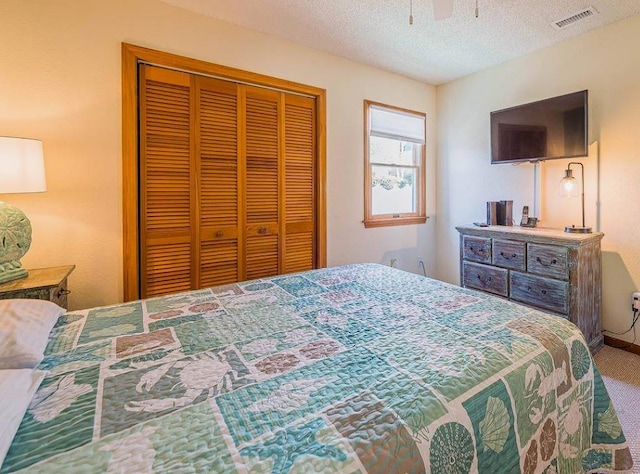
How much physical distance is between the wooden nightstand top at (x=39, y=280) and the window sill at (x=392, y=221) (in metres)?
2.62

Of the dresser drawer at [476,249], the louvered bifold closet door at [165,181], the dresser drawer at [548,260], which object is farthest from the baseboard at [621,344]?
the louvered bifold closet door at [165,181]

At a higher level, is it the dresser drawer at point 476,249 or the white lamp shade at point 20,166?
the white lamp shade at point 20,166

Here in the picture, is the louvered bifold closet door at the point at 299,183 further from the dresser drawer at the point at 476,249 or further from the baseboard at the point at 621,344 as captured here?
the baseboard at the point at 621,344

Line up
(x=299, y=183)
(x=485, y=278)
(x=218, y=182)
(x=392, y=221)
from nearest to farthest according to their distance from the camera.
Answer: (x=218, y=182), (x=485, y=278), (x=299, y=183), (x=392, y=221)

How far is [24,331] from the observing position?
41.8 inches

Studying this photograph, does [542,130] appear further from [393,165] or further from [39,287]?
[39,287]

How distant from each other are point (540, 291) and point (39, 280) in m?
3.44

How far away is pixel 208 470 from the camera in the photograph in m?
0.62

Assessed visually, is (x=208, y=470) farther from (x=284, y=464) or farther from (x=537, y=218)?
(x=537, y=218)

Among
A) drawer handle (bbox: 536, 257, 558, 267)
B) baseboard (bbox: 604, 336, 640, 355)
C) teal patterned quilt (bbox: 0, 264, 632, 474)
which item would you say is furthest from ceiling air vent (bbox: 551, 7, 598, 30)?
baseboard (bbox: 604, 336, 640, 355)

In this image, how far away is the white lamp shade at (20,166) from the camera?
1639 millimetres

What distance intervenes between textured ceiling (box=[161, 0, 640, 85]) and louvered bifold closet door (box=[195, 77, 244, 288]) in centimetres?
60

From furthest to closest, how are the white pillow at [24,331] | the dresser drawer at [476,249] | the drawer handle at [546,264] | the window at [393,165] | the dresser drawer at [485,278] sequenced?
1. the window at [393,165]
2. the dresser drawer at [476,249]
3. the dresser drawer at [485,278]
4. the drawer handle at [546,264]
5. the white pillow at [24,331]

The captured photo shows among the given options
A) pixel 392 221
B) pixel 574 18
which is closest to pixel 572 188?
pixel 574 18
